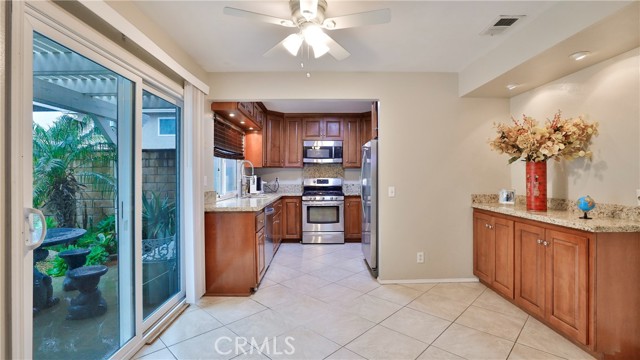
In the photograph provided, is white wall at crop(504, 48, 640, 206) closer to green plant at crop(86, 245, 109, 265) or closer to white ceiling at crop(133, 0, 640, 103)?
white ceiling at crop(133, 0, 640, 103)

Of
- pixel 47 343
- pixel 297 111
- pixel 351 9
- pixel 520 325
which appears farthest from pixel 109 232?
pixel 297 111

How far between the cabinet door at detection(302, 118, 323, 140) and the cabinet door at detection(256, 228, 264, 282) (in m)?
2.52

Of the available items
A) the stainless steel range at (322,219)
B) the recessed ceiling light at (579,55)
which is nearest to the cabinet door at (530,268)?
the recessed ceiling light at (579,55)

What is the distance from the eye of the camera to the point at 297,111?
4.97 meters

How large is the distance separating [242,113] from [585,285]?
3654 mm

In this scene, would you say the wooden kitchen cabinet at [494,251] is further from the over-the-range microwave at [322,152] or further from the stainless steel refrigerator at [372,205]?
the over-the-range microwave at [322,152]

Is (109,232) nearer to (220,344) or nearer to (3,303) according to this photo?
(3,303)

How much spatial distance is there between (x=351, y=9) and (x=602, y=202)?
8.25 ft

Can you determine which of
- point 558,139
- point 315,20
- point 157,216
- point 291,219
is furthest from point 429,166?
point 157,216

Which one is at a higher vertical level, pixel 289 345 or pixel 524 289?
pixel 524 289

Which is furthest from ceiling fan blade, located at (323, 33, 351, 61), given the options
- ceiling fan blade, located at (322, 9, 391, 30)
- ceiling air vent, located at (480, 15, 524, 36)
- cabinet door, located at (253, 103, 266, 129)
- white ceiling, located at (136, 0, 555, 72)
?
cabinet door, located at (253, 103, 266, 129)

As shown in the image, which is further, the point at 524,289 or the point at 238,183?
the point at 238,183

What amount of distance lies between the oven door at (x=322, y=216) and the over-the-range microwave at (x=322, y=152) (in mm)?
841
